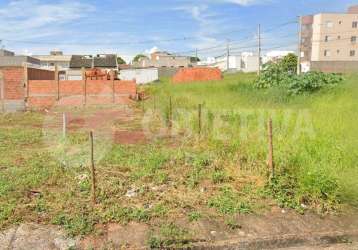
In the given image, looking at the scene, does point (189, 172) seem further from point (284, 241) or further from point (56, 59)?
point (56, 59)

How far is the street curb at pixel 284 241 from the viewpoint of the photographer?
12.3ft

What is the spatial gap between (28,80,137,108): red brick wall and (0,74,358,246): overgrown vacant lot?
A: 28.8 feet

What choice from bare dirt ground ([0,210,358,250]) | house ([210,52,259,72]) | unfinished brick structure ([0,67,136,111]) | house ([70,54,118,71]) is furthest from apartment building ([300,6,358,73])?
bare dirt ground ([0,210,358,250])

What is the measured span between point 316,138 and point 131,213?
127 inches

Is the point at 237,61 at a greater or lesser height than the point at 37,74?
greater

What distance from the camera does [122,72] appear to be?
43125 mm

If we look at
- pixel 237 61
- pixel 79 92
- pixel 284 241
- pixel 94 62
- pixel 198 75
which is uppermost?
pixel 237 61

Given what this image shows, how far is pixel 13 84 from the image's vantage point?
17203 mm

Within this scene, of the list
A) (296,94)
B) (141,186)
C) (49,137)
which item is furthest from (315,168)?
(296,94)

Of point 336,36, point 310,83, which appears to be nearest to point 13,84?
point 310,83

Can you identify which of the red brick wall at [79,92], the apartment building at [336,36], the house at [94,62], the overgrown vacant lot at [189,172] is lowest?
the overgrown vacant lot at [189,172]

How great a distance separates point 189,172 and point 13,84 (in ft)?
45.8

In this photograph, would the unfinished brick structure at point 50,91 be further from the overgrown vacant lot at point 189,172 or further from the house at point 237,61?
the house at point 237,61

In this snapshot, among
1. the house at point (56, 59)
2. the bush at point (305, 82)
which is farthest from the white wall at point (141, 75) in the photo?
the bush at point (305, 82)
